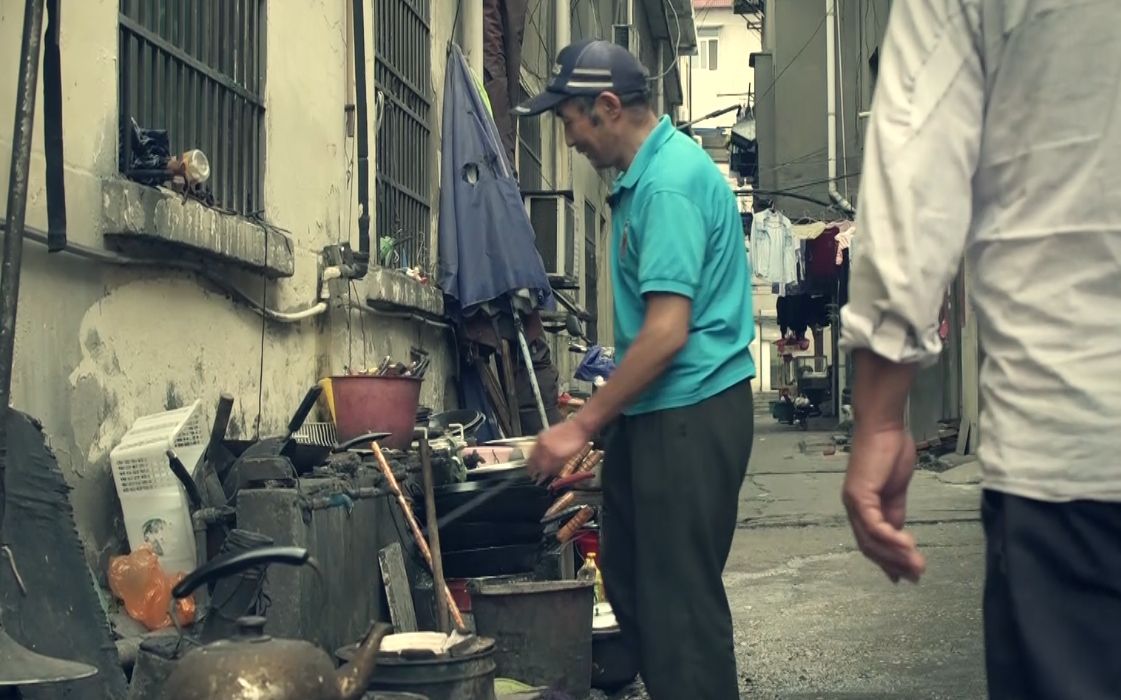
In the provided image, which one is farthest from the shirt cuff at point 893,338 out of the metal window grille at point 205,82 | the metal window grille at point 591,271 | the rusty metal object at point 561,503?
the metal window grille at point 591,271

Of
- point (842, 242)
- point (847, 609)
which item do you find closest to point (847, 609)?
point (847, 609)

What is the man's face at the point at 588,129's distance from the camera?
3.64 m

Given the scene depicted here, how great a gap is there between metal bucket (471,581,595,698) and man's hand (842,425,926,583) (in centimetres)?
317

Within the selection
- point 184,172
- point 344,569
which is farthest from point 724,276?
point 184,172

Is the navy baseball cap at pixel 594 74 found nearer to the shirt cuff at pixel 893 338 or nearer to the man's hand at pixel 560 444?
the man's hand at pixel 560 444

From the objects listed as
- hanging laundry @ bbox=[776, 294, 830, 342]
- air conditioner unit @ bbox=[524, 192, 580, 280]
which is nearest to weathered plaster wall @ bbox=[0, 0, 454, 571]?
air conditioner unit @ bbox=[524, 192, 580, 280]

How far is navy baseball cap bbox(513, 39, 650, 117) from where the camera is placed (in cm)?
360

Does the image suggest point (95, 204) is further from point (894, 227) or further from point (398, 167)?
point (398, 167)

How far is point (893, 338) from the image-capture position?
179cm

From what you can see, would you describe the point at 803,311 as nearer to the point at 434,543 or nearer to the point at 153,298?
the point at 434,543

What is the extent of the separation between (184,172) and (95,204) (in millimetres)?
626

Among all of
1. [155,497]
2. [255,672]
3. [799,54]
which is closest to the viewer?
[255,672]

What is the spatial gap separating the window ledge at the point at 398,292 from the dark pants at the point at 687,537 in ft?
13.0

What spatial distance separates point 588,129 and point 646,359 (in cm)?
73
